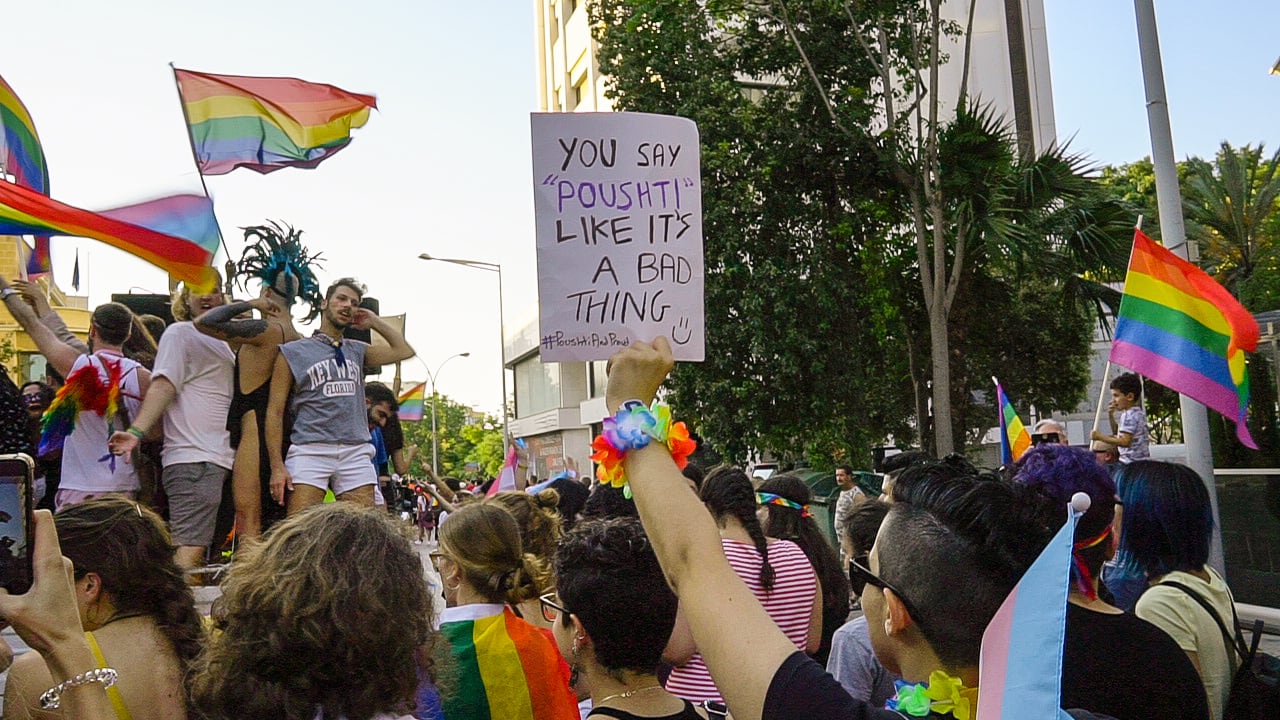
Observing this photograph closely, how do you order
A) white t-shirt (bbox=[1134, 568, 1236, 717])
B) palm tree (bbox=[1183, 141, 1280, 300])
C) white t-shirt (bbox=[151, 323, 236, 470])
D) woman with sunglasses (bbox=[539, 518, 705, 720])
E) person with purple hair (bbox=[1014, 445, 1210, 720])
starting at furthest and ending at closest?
1. palm tree (bbox=[1183, 141, 1280, 300])
2. white t-shirt (bbox=[151, 323, 236, 470])
3. white t-shirt (bbox=[1134, 568, 1236, 717])
4. woman with sunglasses (bbox=[539, 518, 705, 720])
5. person with purple hair (bbox=[1014, 445, 1210, 720])

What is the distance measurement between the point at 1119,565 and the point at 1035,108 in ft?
103

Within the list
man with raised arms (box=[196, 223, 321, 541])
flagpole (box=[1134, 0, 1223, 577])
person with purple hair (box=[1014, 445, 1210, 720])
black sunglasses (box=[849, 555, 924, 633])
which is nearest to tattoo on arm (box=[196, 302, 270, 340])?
man with raised arms (box=[196, 223, 321, 541])

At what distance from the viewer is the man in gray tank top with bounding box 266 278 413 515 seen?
4922 mm

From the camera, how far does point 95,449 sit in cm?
486

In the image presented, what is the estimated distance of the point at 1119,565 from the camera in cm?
366

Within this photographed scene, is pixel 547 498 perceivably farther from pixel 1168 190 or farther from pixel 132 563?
pixel 1168 190

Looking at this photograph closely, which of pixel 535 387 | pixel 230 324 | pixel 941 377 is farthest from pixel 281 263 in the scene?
pixel 535 387

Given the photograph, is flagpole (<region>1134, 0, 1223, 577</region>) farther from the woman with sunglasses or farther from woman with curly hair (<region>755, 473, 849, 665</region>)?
the woman with sunglasses

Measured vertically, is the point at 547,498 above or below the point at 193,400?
below

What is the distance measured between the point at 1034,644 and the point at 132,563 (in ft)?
6.44

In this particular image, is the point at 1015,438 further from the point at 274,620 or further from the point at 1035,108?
the point at 1035,108

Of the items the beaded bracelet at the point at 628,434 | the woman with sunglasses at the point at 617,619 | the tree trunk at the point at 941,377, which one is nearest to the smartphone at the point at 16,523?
the beaded bracelet at the point at 628,434

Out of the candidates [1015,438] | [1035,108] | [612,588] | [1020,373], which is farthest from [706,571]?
[1035,108]

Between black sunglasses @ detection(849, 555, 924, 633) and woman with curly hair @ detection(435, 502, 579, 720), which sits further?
woman with curly hair @ detection(435, 502, 579, 720)
